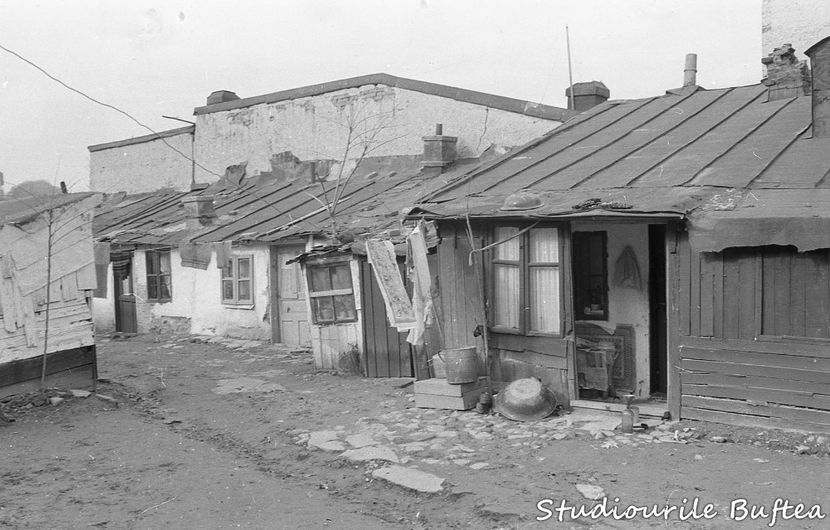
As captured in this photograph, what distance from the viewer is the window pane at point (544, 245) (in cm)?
962

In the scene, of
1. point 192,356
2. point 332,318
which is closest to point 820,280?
point 332,318

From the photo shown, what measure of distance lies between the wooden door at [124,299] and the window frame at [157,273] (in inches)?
27.0

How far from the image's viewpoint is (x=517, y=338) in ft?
33.3

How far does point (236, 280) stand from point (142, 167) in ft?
34.0

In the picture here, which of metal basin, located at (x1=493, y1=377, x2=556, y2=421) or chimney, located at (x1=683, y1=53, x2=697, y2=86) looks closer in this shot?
metal basin, located at (x1=493, y1=377, x2=556, y2=421)

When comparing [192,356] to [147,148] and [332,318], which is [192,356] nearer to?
[332,318]

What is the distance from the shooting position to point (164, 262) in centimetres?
1900

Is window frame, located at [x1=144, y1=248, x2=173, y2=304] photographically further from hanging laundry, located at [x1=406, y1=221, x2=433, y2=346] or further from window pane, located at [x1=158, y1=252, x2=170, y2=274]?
hanging laundry, located at [x1=406, y1=221, x2=433, y2=346]

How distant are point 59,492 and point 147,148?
1982 centimetres

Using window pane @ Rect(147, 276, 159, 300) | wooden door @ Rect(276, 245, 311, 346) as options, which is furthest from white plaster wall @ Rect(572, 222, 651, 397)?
window pane @ Rect(147, 276, 159, 300)

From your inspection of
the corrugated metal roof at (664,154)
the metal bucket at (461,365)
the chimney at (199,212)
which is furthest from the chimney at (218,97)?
the metal bucket at (461,365)

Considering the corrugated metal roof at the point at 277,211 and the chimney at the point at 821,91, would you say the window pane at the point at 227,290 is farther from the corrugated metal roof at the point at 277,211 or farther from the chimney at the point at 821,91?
the chimney at the point at 821,91

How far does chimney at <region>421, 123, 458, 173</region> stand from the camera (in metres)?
16.7

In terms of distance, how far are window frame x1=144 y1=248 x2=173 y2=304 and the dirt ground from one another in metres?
7.86
